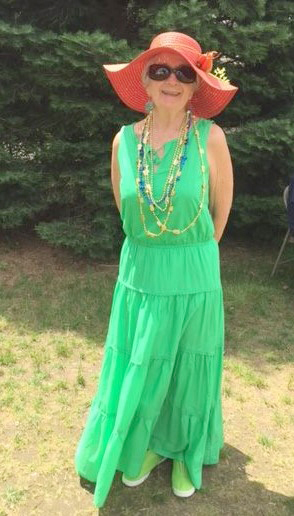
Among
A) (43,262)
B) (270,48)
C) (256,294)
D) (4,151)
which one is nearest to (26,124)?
(4,151)

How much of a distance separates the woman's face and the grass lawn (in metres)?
1.87

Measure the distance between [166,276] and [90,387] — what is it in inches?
62.1

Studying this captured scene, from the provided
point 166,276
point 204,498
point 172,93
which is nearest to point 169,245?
point 166,276

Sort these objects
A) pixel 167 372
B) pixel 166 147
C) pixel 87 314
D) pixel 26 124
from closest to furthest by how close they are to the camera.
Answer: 1. pixel 166 147
2. pixel 167 372
3. pixel 87 314
4. pixel 26 124

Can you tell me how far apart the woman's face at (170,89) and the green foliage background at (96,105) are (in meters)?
2.66

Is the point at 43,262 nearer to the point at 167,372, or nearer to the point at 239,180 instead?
the point at 239,180

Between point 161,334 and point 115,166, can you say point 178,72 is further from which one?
point 161,334

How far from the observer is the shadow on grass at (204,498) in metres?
2.65

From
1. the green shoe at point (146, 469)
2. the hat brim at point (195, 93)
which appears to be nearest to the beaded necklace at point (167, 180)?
the hat brim at point (195, 93)

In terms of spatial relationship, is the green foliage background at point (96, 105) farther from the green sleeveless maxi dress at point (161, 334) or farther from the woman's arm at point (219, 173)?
the green sleeveless maxi dress at point (161, 334)

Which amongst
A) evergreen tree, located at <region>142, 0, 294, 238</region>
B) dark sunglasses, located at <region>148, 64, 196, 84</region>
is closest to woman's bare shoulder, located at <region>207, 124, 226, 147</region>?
dark sunglasses, located at <region>148, 64, 196, 84</region>

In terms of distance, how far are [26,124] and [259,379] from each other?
11.6ft

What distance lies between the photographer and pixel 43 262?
18.6 feet

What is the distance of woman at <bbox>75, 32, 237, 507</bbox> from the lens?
7.38ft
